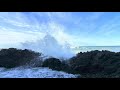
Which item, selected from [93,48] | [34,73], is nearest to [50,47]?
[34,73]

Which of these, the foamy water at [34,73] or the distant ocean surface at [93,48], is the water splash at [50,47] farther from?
the foamy water at [34,73]

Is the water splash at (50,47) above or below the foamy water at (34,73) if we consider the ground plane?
above

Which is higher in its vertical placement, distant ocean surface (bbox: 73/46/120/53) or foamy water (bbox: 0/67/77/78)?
distant ocean surface (bbox: 73/46/120/53)

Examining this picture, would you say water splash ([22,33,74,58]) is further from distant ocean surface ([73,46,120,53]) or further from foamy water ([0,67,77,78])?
foamy water ([0,67,77,78])

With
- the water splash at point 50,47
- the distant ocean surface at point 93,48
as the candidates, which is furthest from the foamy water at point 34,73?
the distant ocean surface at point 93,48

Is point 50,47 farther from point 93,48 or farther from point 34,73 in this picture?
point 93,48

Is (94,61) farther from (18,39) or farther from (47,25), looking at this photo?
(18,39)

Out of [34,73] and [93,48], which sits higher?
[93,48]

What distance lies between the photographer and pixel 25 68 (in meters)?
2.89

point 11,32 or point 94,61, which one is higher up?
point 11,32

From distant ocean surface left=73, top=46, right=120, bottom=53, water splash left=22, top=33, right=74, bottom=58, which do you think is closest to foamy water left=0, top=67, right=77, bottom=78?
water splash left=22, top=33, right=74, bottom=58

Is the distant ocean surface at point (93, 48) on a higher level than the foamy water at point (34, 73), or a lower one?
higher
